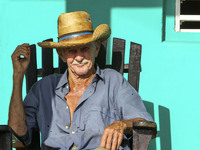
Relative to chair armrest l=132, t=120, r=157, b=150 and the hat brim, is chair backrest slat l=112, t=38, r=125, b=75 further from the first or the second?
chair armrest l=132, t=120, r=157, b=150

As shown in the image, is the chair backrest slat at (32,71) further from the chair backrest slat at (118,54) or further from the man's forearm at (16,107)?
the chair backrest slat at (118,54)

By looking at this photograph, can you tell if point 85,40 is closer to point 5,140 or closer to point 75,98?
point 75,98

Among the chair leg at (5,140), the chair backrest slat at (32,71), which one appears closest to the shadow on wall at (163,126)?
the chair backrest slat at (32,71)

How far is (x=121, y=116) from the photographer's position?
3.77 m

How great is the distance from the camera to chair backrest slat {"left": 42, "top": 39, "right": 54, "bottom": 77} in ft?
13.9

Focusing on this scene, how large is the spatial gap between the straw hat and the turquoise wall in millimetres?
645

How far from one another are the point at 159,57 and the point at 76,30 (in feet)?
3.19

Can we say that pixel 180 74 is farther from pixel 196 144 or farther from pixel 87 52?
pixel 87 52

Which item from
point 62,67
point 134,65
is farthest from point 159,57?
point 62,67

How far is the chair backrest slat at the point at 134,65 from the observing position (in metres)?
4.12

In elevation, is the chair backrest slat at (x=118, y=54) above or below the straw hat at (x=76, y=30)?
below

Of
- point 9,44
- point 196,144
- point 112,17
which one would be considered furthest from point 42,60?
point 196,144

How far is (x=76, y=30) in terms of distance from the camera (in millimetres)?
3795

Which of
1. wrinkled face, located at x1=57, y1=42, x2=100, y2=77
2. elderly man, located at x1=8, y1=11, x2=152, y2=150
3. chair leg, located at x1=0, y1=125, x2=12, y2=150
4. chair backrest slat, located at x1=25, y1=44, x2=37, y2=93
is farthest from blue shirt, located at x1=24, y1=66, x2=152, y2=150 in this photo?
chair leg, located at x1=0, y1=125, x2=12, y2=150
